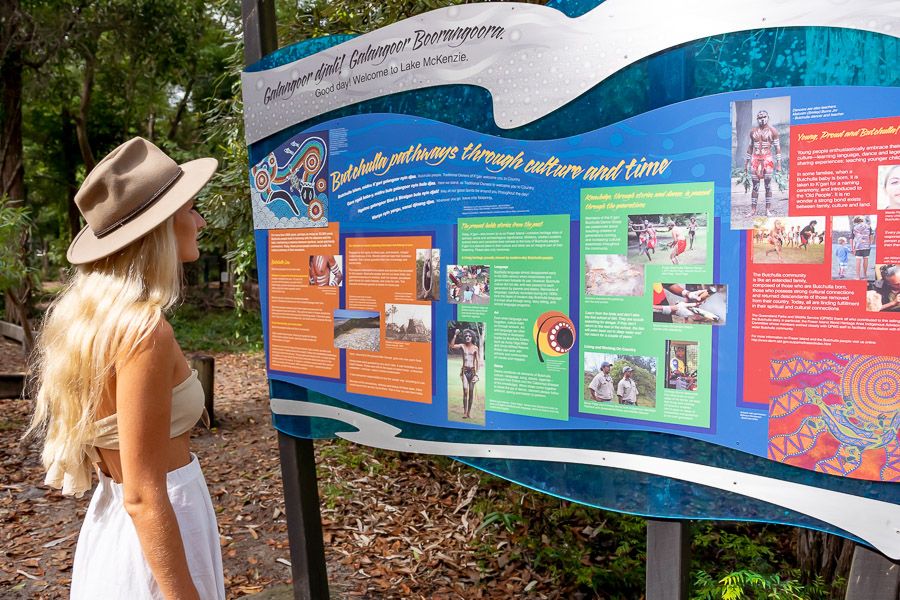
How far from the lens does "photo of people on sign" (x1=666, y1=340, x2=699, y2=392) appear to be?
2.12 m

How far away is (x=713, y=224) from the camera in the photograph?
2.07 meters

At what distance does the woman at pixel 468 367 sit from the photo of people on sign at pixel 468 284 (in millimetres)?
123

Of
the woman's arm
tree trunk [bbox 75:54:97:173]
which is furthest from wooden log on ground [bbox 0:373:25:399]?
tree trunk [bbox 75:54:97:173]

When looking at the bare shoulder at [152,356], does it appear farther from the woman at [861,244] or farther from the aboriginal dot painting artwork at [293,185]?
the woman at [861,244]

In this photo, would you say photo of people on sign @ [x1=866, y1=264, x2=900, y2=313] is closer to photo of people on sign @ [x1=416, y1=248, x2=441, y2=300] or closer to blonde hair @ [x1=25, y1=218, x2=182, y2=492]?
photo of people on sign @ [x1=416, y1=248, x2=441, y2=300]

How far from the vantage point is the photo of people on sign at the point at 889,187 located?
71.9 inches

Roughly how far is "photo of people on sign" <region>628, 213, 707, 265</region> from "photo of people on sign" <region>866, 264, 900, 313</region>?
44cm

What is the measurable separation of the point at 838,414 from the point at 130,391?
183 cm

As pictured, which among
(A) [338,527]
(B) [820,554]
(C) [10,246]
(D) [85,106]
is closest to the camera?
(B) [820,554]

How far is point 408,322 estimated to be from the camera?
2793 millimetres

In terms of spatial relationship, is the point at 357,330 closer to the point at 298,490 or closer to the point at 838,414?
the point at 298,490

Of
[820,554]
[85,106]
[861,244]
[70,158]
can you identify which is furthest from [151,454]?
[70,158]

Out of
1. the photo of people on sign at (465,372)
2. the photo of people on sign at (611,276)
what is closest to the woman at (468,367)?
the photo of people on sign at (465,372)

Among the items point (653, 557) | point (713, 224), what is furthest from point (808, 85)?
point (653, 557)
